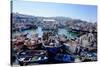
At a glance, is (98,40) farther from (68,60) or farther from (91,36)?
(68,60)

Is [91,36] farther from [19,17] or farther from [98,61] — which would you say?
[19,17]

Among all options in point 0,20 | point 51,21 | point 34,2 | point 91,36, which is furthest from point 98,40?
point 0,20

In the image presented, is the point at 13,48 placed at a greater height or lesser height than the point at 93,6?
lesser

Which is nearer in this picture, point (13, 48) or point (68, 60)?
point (13, 48)

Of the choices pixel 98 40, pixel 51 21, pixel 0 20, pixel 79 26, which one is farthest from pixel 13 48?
pixel 98 40

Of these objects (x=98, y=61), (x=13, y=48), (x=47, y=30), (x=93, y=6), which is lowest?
(x=98, y=61)

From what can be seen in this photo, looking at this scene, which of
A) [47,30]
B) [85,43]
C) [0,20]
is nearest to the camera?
[0,20]

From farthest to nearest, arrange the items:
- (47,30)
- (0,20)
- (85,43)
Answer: (85,43)
(47,30)
(0,20)

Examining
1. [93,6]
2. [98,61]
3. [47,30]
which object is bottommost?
[98,61]

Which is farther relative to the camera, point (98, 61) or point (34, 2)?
point (98, 61)
